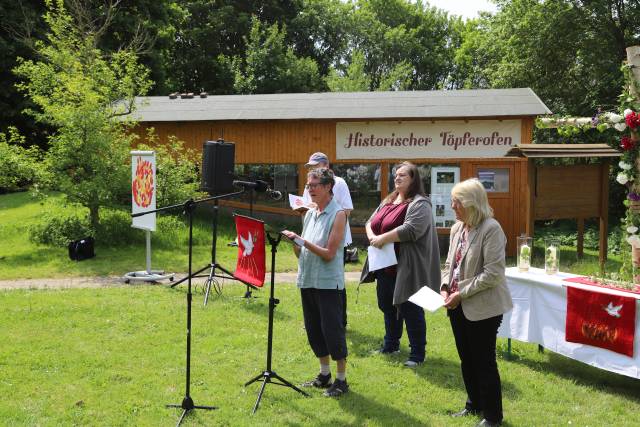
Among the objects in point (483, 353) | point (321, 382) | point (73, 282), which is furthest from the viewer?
point (73, 282)

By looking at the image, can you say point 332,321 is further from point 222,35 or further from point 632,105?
point 222,35

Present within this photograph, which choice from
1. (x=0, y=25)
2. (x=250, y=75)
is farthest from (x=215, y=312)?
(x=250, y=75)

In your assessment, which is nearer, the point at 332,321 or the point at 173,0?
the point at 332,321

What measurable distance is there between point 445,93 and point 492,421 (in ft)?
42.6

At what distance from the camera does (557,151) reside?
11.0 m

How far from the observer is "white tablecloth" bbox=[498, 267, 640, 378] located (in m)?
5.21

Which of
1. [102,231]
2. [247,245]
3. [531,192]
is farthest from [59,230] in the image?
[531,192]

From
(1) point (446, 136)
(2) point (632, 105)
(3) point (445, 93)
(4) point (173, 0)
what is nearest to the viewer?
(2) point (632, 105)

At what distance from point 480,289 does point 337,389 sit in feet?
5.31

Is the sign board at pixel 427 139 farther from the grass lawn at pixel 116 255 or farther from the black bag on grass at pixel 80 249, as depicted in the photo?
the black bag on grass at pixel 80 249

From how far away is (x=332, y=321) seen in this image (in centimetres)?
494

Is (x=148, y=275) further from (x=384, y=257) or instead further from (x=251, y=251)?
(x=384, y=257)

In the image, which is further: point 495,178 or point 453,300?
point 495,178

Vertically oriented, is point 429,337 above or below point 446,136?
below
